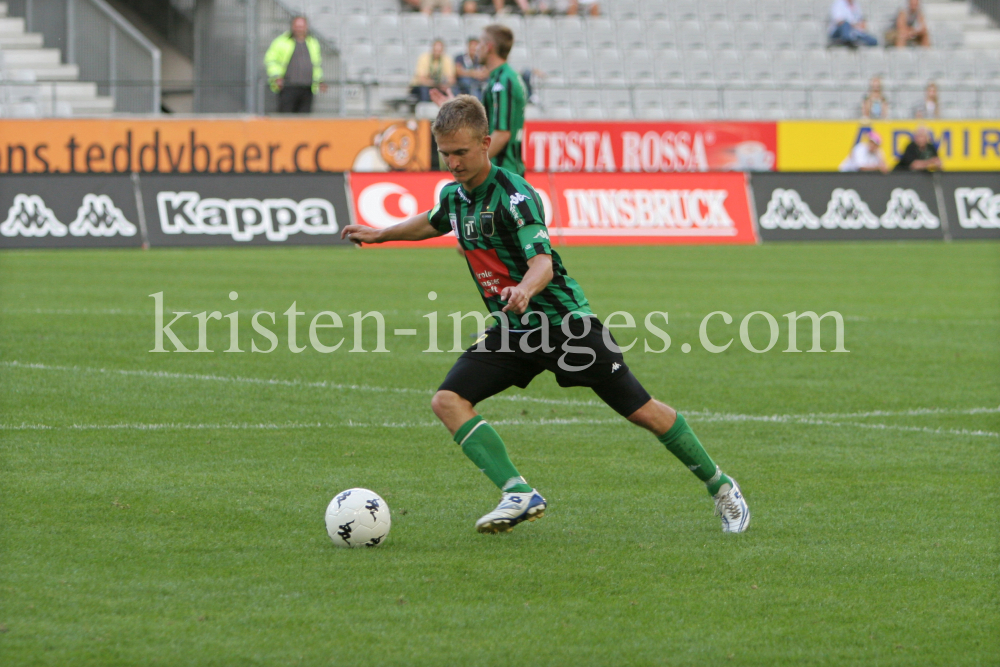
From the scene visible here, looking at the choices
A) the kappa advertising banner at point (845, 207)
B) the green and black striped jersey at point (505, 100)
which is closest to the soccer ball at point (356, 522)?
the green and black striped jersey at point (505, 100)

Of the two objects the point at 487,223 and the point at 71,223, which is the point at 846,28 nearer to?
the point at 71,223

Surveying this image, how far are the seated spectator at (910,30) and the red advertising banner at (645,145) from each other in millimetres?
6924

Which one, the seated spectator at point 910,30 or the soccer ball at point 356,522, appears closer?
the soccer ball at point 356,522

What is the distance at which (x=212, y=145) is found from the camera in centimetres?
2302

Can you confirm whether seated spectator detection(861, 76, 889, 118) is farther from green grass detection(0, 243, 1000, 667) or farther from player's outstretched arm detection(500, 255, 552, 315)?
player's outstretched arm detection(500, 255, 552, 315)

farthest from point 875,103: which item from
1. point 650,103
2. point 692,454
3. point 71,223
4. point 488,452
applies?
point 488,452

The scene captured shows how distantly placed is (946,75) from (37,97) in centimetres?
2070

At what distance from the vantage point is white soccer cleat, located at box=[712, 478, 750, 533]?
5.49 meters

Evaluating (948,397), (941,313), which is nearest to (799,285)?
(941,313)

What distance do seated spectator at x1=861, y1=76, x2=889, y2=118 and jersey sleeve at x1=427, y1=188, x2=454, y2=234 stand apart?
2412 cm

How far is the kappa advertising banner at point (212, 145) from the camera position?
22.0 metres

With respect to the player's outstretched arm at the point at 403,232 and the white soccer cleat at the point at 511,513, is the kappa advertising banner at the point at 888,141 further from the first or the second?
the white soccer cleat at the point at 511,513

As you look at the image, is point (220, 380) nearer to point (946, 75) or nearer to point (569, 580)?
point (569, 580)

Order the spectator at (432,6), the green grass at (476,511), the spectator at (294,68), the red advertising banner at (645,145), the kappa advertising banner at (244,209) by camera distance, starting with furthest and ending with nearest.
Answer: the spectator at (432,6), the red advertising banner at (645,145), the spectator at (294,68), the kappa advertising banner at (244,209), the green grass at (476,511)
